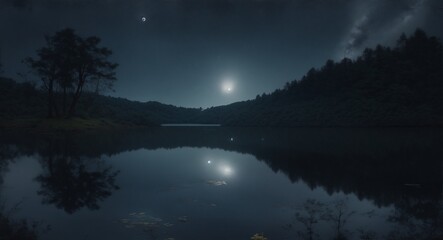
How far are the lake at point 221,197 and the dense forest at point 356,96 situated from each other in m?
60.2

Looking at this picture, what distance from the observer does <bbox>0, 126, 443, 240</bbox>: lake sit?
514 inches

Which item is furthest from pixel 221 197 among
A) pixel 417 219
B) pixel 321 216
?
pixel 417 219

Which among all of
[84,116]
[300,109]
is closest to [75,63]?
[84,116]

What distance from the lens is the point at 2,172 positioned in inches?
920

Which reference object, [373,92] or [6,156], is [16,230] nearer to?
[6,156]

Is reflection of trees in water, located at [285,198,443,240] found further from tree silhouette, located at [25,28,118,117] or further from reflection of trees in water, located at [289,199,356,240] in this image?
tree silhouette, located at [25,28,118,117]

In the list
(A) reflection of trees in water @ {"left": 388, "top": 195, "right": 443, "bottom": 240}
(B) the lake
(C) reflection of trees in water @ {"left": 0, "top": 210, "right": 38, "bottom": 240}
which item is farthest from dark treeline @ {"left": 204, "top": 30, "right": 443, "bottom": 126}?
(C) reflection of trees in water @ {"left": 0, "top": 210, "right": 38, "bottom": 240}

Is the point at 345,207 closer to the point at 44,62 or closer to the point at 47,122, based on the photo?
the point at 47,122

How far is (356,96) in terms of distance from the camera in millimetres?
134125

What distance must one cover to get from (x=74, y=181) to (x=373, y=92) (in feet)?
427

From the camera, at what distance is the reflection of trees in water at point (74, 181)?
17281 millimetres

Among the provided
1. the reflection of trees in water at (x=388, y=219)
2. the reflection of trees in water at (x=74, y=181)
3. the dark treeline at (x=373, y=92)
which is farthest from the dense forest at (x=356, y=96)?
the reflection of trees in water at (x=388, y=219)

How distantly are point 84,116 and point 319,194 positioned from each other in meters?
70.9

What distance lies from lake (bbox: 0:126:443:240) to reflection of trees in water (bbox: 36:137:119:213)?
0.06 m
